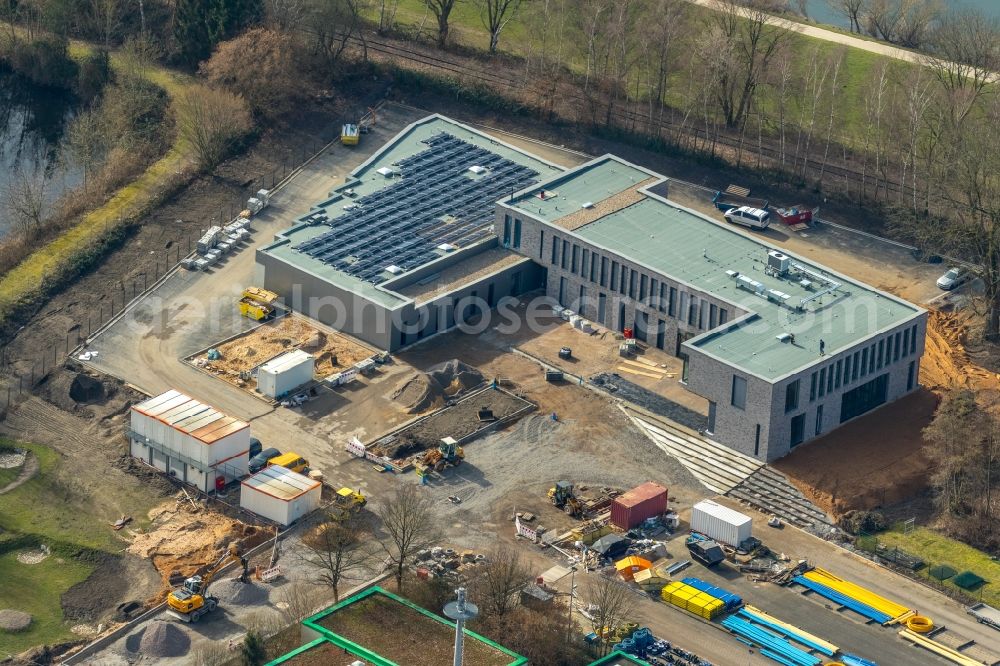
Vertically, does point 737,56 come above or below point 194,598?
above

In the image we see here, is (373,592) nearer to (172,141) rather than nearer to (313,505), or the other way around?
(313,505)

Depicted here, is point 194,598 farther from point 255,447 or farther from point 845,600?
point 845,600

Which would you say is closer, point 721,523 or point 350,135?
point 721,523

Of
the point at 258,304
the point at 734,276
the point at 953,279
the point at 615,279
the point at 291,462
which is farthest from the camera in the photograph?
the point at 953,279

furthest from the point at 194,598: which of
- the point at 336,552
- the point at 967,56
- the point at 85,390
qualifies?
the point at 967,56

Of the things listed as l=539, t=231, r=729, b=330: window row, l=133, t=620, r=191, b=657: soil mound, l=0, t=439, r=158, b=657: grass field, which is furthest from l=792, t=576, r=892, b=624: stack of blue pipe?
l=0, t=439, r=158, b=657: grass field

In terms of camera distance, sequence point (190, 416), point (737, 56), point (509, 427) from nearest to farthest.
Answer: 1. point (190, 416)
2. point (509, 427)
3. point (737, 56)

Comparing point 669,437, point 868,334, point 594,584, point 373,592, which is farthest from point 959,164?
point 373,592

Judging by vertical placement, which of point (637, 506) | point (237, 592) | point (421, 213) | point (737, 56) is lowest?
point (237, 592)
